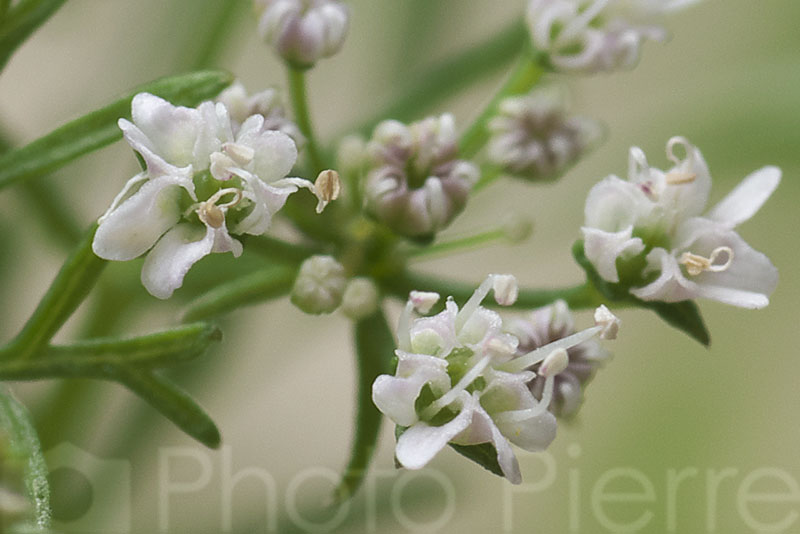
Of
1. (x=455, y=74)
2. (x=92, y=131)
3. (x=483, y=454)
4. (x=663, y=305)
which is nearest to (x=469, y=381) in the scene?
(x=483, y=454)

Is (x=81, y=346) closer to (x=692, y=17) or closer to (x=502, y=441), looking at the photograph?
(x=502, y=441)

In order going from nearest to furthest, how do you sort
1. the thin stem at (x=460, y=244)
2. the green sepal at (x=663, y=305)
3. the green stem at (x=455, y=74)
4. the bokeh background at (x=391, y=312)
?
the green sepal at (x=663, y=305), the thin stem at (x=460, y=244), the green stem at (x=455, y=74), the bokeh background at (x=391, y=312)

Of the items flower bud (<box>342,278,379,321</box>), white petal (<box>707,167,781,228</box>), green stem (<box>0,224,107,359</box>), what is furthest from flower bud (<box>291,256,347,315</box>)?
white petal (<box>707,167,781,228</box>)

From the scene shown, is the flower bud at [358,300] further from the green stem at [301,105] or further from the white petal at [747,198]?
the white petal at [747,198]

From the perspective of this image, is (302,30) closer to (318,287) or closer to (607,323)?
(318,287)

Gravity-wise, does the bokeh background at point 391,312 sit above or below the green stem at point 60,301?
below

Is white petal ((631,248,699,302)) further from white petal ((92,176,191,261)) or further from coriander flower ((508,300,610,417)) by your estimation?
white petal ((92,176,191,261))

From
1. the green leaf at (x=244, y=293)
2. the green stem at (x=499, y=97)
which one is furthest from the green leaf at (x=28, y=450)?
the green stem at (x=499, y=97)
